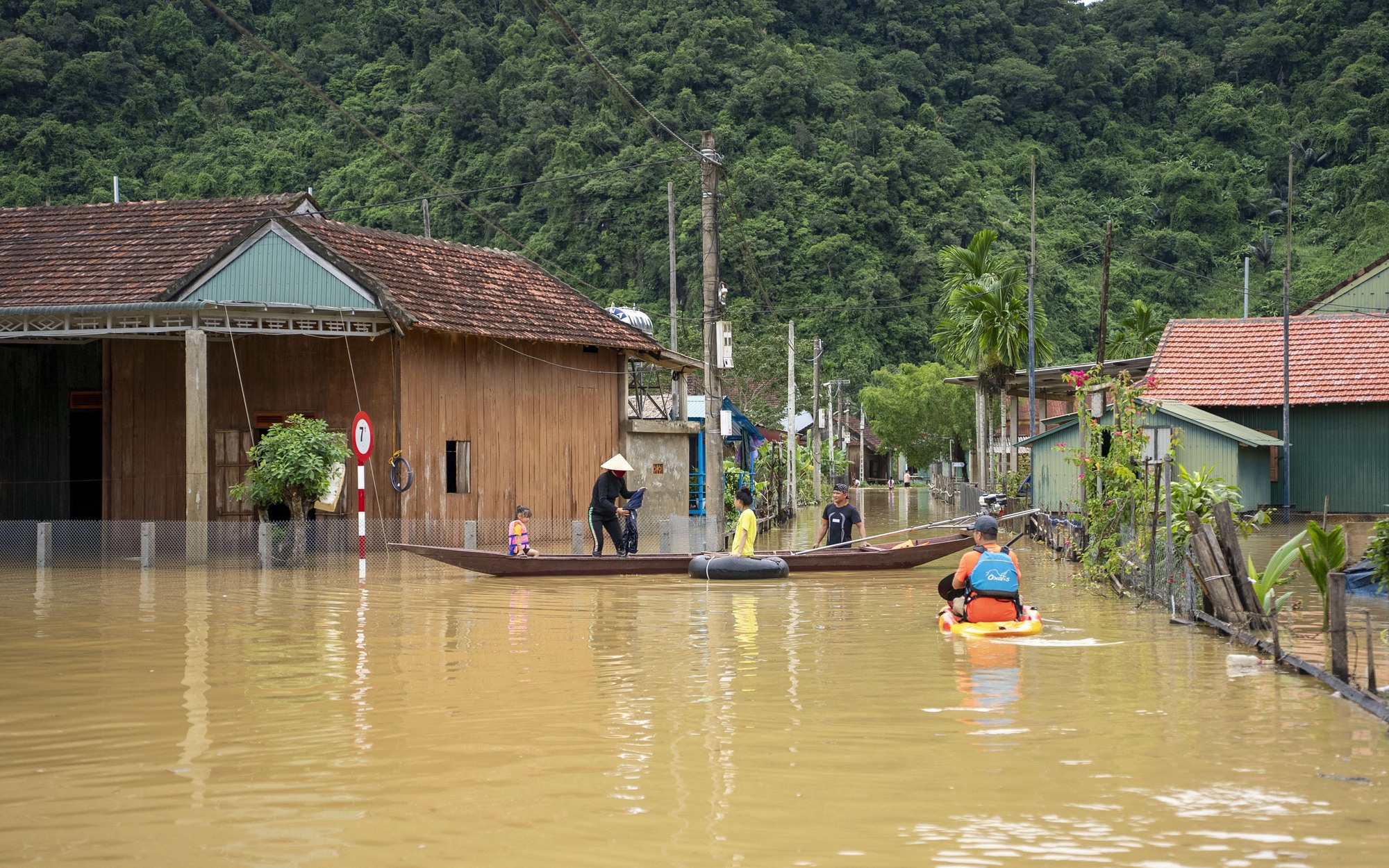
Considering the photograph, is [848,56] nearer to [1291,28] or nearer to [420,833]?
[1291,28]

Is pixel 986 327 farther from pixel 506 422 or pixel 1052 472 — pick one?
pixel 506 422

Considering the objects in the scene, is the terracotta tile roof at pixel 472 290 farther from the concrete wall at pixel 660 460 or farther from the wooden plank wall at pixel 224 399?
the concrete wall at pixel 660 460

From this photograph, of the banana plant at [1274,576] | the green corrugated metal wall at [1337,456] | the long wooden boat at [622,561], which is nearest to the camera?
the banana plant at [1274,576]

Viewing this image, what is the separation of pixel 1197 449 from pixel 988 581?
18832mm

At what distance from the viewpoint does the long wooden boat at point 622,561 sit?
762 inches

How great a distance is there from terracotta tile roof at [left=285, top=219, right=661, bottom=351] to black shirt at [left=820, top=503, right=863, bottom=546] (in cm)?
775

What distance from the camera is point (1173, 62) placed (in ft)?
247

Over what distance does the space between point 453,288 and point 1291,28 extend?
209 ft

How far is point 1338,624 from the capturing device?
9.46 metres

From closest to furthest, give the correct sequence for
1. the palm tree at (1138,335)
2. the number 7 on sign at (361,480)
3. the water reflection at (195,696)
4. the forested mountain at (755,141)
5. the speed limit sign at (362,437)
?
the water reflection at (195,696) → the number 7 on sign at (361,480) → the speed limit sign at (362,437) → the palm tree at (1138,335) → the forested mountain at (755,141)

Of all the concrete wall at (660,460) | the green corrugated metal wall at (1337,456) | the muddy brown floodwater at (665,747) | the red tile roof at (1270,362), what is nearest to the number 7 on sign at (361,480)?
the muddy brown floodwater at (665,747)

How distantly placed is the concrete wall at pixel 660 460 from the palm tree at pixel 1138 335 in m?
24.7

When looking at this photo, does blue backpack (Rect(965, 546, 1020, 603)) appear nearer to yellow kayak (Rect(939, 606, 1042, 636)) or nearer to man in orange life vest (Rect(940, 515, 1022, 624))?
man in orange life vest (Rect(940, 515, 1022, 624))

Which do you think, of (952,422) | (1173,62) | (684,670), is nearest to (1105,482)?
(684,670)
